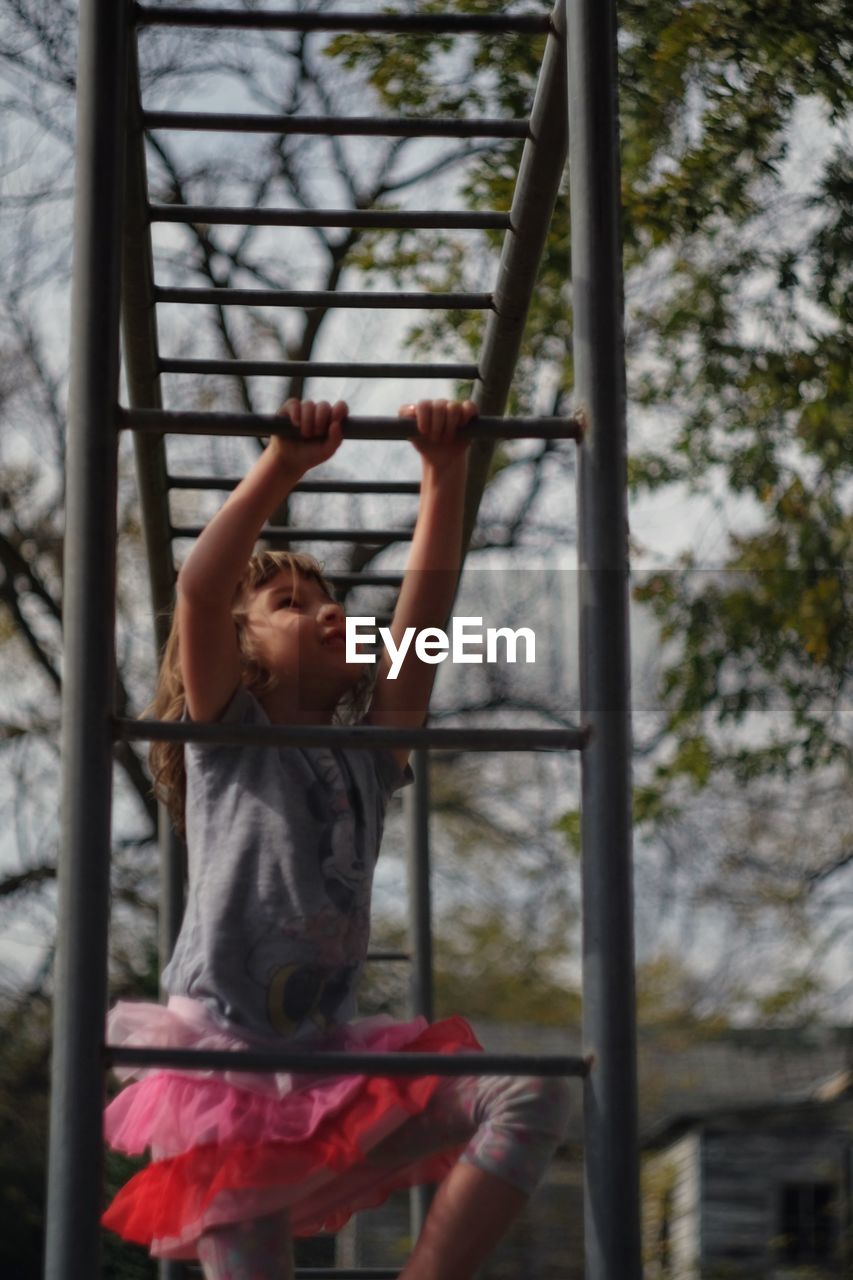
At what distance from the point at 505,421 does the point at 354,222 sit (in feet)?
2.48

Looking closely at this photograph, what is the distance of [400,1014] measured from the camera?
10719 millimetres

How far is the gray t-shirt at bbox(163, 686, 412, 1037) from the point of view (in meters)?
1.88

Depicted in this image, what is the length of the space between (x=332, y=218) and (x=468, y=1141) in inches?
45.5

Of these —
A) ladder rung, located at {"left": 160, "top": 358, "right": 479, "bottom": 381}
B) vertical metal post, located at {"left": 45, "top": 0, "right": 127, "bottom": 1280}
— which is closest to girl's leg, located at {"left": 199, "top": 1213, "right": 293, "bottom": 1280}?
vertical metal post, located at {"left": 45, "top": 0, "right": 127, "bottom": 1280}

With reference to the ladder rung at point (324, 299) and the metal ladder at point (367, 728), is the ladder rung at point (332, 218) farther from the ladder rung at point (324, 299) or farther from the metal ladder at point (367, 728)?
the metal ladder at point (367, 728)

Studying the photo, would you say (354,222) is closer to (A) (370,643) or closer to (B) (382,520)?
(A) (370,643)

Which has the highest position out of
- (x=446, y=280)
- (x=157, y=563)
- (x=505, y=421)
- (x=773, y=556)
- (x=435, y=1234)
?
(x=446, y=280)

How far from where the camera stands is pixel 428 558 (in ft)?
6.45

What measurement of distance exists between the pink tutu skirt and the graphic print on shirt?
4 centimetres

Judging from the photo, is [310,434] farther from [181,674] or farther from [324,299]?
[324,299]

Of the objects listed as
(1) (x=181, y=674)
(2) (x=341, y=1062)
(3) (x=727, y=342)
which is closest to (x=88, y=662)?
(2) (x=341, y=1062)

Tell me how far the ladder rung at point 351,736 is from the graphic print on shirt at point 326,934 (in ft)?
1.52

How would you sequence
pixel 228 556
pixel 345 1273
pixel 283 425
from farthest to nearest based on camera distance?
pixel 345 1273 < pixel 228 556 < pixel 283 425

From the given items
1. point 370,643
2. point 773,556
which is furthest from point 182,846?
point 773,556
